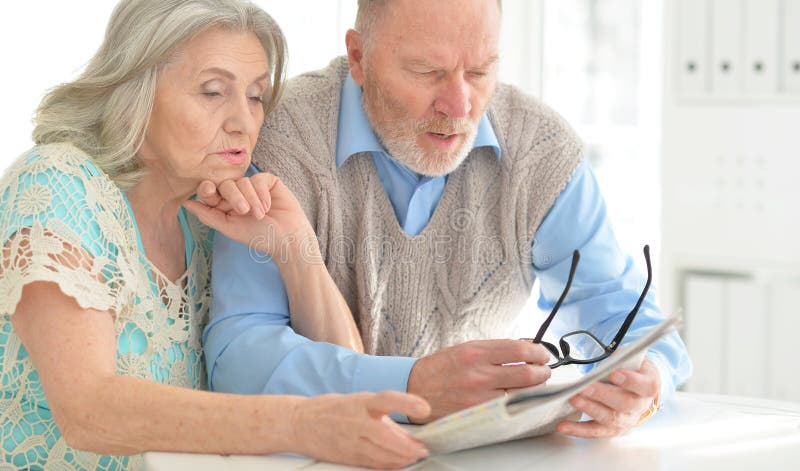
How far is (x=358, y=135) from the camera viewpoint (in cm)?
173

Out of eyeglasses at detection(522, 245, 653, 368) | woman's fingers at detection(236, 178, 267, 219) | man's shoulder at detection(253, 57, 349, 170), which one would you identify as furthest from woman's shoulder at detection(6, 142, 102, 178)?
eyeglasses at detection(522, 245, 653, 368)

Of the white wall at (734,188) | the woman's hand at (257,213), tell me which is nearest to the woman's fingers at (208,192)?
the woman's hand at (257,213)

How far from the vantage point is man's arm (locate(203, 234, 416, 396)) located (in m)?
1.38

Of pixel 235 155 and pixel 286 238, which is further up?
pixel 235 155

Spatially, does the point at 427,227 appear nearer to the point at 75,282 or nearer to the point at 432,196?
the point at 432,196

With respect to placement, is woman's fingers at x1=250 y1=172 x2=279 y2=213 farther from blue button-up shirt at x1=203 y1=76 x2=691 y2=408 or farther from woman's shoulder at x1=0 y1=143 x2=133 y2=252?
woman's shoulder at x1=0 y1=143 x2=133 y2=252

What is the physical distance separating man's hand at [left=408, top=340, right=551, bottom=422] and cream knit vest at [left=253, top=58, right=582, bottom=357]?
1.41 ft

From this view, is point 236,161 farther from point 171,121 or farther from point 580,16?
point 580,16

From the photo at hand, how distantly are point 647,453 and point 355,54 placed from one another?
38.0 inches

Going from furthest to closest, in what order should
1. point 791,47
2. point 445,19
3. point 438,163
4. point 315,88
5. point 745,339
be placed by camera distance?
point 745,339 → point 791,47 → point 315,88 → point 438,163 → point 445,19

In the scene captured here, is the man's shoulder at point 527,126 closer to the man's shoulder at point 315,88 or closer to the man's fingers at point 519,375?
the man's shoulder at point 315,88

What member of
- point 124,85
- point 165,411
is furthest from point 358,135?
point 165,411

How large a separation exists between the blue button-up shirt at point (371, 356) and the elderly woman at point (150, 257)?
0.05m

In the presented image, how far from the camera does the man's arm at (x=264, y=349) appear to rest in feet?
4.54
